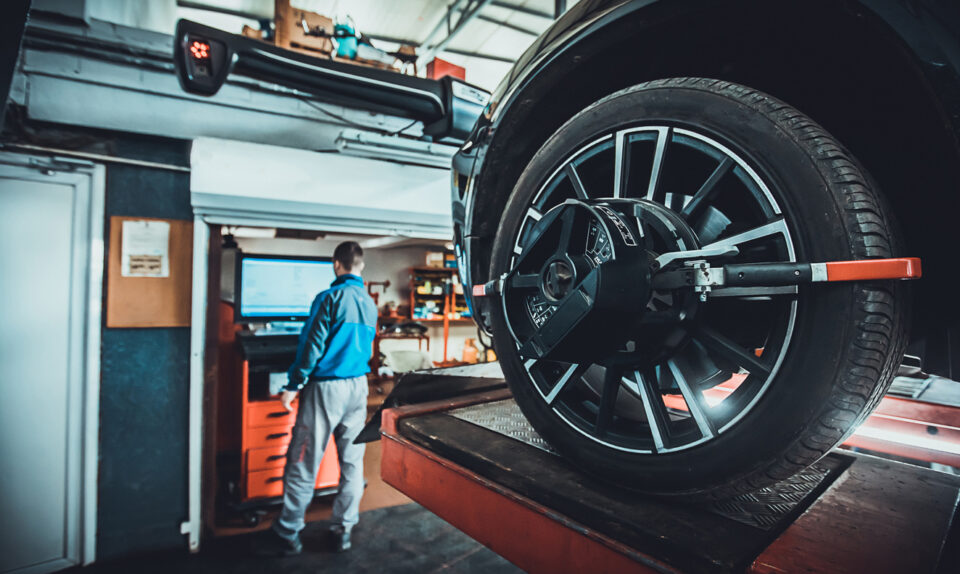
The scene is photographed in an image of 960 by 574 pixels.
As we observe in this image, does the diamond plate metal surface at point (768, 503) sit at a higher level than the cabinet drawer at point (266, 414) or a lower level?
higher

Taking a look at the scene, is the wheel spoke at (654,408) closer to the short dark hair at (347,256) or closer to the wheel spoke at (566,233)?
the wheel spoke at (566,233)

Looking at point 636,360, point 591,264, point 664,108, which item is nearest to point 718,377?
point 636,360

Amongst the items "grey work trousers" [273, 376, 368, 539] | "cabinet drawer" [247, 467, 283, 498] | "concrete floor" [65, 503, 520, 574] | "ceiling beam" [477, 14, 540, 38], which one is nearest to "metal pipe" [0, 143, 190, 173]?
"grey work trousers" [273, 376, 368, 539]

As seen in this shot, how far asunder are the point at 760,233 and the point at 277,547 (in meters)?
3.36

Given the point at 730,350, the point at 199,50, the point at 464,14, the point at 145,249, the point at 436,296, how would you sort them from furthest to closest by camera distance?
the point at 436,296, the point at 464,14, the point at 145,249, the point at 199,50, the point at 730,350

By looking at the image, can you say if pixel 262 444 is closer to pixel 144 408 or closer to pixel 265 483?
pixel 265 483

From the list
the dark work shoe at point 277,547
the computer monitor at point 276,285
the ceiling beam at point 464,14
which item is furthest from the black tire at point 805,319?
the ceiling beam at point 464,14

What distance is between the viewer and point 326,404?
297cm

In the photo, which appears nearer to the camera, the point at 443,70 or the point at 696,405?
the point at 696,405

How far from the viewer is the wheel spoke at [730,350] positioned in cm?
59

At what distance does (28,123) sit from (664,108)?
324 centimetres

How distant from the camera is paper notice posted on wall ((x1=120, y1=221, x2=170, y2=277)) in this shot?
2.73m

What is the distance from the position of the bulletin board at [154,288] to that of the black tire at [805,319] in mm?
3017

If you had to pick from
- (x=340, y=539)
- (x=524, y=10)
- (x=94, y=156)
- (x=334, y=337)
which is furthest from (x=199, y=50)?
(x=524, y=10)
